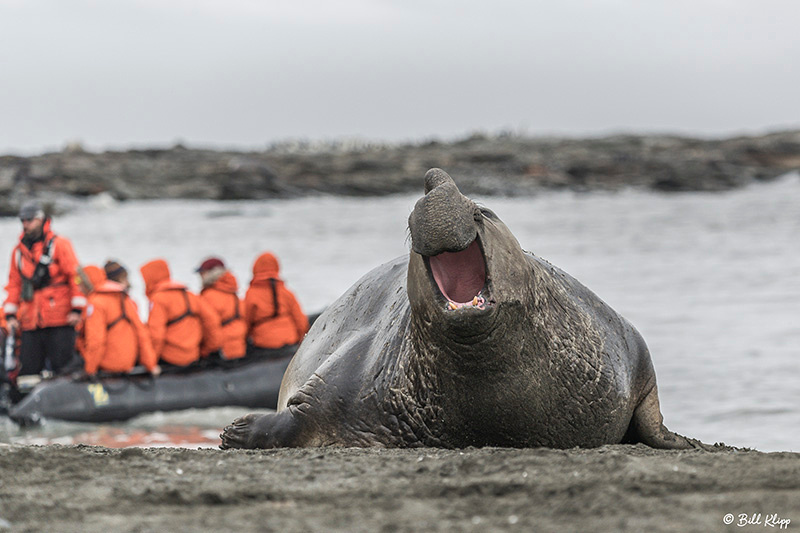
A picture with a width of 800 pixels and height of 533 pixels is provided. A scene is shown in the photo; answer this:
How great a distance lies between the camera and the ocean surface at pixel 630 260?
32.6ft

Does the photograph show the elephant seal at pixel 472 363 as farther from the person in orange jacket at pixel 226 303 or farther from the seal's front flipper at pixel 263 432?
the person in orange jacket at pixel 226 303

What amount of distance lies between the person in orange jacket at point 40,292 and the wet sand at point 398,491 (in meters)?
7.60

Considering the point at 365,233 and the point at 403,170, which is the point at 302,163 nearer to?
the point at 403,170

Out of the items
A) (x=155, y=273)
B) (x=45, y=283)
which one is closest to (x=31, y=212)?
(x=45, y=283)

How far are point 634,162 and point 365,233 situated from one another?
87.7 ft

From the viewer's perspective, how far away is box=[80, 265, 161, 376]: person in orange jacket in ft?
34.3

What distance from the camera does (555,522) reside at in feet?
9.13

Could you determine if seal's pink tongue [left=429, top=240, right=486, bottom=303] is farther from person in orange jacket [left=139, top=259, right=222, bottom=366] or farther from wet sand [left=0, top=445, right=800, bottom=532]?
person in orange jacket [left=139, top=259, right=222, bottom=366]

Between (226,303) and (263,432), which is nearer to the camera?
(263,432)

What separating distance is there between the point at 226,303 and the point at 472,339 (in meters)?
7.58

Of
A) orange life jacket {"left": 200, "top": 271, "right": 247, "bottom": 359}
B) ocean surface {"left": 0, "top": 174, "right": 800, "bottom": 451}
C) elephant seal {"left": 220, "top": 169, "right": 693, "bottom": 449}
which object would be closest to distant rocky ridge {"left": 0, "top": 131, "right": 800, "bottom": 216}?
ocean surface {"left": 0, "top": 174, "right": 800, "bottom": 451}

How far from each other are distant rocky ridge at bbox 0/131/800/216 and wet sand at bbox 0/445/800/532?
3812 cm

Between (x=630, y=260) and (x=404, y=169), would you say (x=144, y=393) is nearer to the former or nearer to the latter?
(x=630, y=260)

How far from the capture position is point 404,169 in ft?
174
